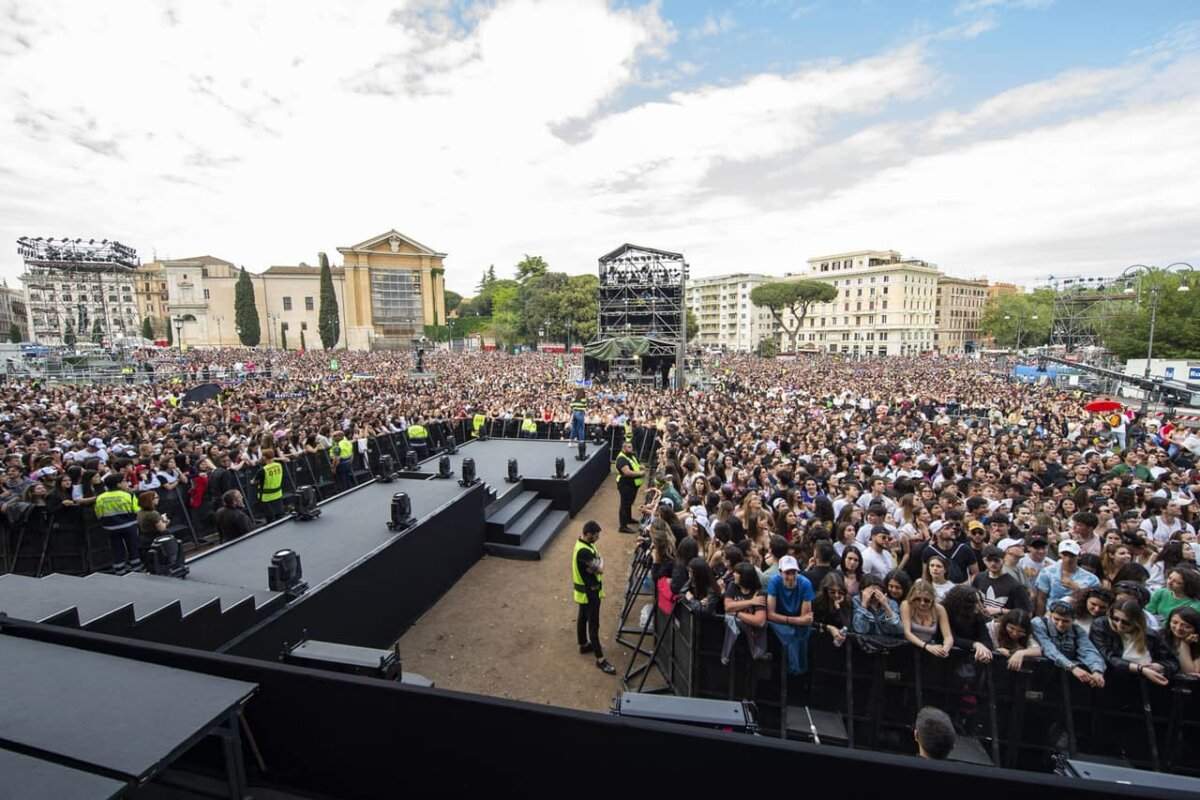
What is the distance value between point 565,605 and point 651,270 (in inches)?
1191

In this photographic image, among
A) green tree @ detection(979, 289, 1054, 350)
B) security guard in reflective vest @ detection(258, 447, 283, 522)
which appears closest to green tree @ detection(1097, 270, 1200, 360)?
green tree @ detection(979, 289, 1054, 350)

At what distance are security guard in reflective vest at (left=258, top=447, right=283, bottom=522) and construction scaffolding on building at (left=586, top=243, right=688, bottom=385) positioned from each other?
77.0 feet

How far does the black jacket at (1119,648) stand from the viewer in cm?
391

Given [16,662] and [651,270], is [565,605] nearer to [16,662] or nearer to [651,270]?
[16,662]

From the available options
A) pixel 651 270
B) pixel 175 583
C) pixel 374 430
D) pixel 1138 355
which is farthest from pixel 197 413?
pixel 1138 355

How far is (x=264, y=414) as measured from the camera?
15617 mm

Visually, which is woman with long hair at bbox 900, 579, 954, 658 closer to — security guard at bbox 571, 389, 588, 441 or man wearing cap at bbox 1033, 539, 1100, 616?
man wearing cap at bbox 1033, 539, 1100, 616

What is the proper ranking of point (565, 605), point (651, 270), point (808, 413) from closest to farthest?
point (565, 605)
point (808, 413)
point (651, 270)

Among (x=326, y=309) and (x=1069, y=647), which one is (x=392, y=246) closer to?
(x=326, y=309)

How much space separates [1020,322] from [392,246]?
86403 millimetres

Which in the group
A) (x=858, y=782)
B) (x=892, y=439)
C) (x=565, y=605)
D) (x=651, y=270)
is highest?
(x=651, y=270)

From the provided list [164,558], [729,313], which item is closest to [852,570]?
[164,558]

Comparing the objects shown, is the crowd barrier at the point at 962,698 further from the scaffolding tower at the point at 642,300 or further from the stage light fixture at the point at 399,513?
the scaffolding tower at the point at 642,300

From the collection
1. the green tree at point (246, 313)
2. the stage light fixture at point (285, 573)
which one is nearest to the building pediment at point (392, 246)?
the green tree at point (246, 313)
